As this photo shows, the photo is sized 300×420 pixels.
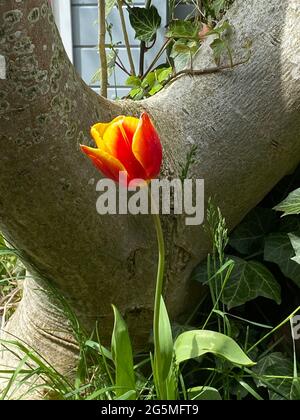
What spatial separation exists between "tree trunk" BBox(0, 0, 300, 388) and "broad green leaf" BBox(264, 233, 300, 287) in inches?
4.0

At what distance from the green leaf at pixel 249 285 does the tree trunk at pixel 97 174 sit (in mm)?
93

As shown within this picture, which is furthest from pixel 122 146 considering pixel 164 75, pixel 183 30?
pixel 164 75

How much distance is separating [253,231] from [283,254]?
137mm

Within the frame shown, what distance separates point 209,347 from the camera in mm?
1074

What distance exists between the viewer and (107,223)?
4.31 ft

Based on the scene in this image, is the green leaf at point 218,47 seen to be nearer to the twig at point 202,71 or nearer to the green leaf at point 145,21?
the twig at point 202,71

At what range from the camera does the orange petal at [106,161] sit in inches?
35.5

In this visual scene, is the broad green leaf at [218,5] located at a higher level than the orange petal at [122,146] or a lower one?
higher

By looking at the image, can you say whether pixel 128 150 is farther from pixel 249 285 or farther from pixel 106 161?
pixel 249 285

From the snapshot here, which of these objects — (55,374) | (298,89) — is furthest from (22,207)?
(298,89)

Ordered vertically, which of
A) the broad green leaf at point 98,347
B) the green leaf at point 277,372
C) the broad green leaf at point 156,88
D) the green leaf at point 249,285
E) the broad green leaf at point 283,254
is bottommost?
the green leaf at point 277,372

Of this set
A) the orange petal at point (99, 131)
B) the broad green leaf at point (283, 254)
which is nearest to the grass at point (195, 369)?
the broad green leaf at point (283, 254)

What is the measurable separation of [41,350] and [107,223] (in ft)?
1.34
